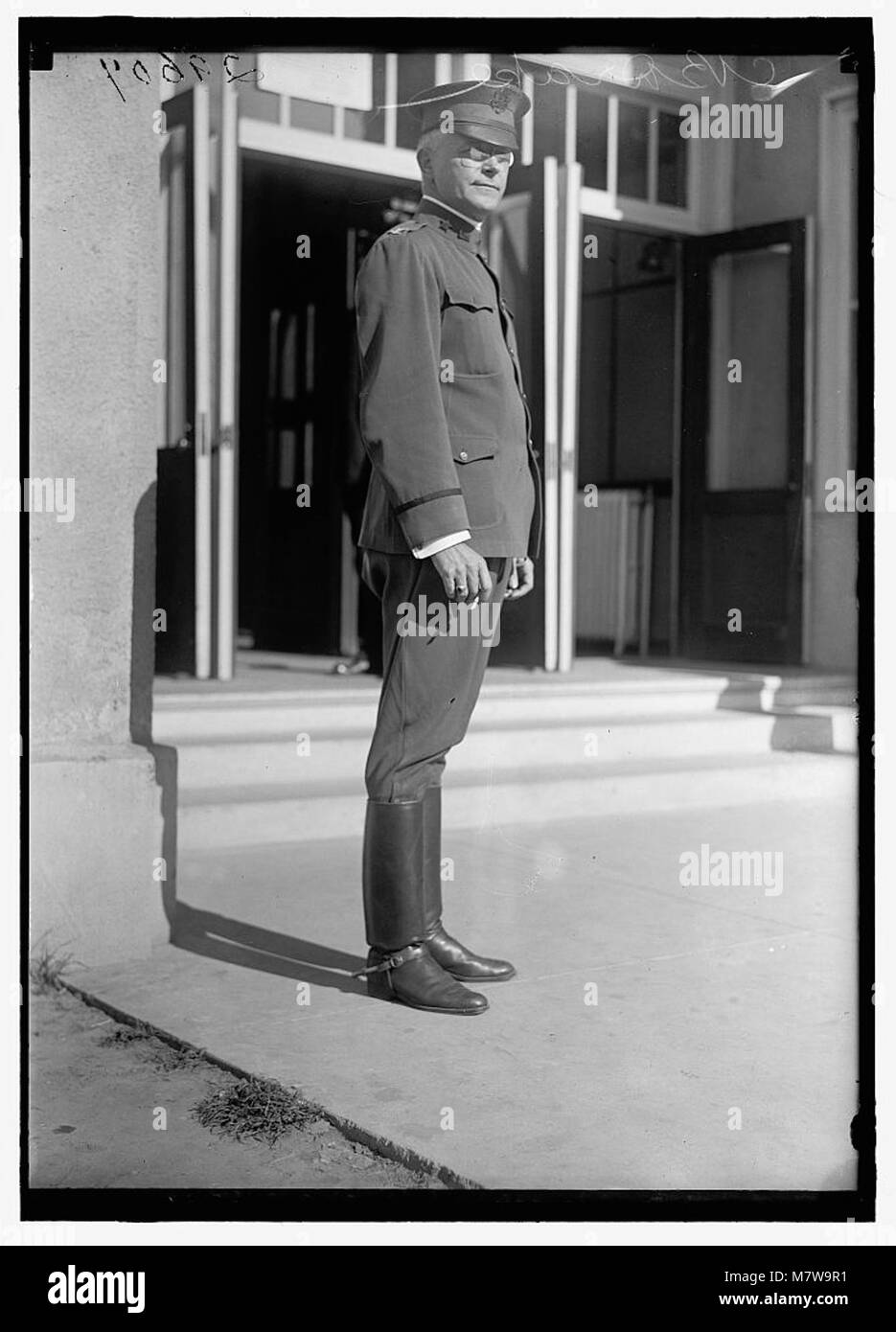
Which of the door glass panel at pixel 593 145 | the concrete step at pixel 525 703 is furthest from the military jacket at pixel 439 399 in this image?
the door glass panel at pixel 593 145

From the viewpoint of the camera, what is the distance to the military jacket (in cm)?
315

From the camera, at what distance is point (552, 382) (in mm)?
7598

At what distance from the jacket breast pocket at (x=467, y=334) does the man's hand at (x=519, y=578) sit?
495 mm

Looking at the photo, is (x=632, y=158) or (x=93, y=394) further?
(x=632, y=158)

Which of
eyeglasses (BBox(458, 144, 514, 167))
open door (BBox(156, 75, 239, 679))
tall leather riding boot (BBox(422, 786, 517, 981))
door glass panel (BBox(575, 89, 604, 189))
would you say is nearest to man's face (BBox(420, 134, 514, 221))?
eyeglasses (BBox(458, 144, 514, 167))

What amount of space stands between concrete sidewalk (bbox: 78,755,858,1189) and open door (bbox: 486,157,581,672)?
2.50 metres

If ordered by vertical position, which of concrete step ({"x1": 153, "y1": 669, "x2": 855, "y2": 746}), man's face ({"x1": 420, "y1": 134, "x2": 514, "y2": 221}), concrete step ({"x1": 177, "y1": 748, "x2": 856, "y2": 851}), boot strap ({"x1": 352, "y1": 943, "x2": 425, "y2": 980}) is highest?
man's face ({"x1": 420, "y1": 134, "x2": 514, "y2": 221})

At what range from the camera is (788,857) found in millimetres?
5141

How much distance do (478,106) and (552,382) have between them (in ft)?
14.2

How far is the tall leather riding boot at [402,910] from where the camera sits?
338cm

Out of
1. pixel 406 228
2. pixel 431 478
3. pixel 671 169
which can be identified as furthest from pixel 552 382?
pixel 431 478

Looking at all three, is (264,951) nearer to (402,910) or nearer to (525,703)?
(402,910)

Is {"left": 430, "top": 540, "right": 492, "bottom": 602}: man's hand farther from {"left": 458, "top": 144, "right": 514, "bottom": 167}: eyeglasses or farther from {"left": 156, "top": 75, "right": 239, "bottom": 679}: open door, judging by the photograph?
{"left": 156, "top": 75, "right": 239, "bottom": 679}: open door

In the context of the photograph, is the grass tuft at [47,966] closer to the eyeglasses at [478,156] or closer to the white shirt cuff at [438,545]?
the white shirt cuff at [438,545]
